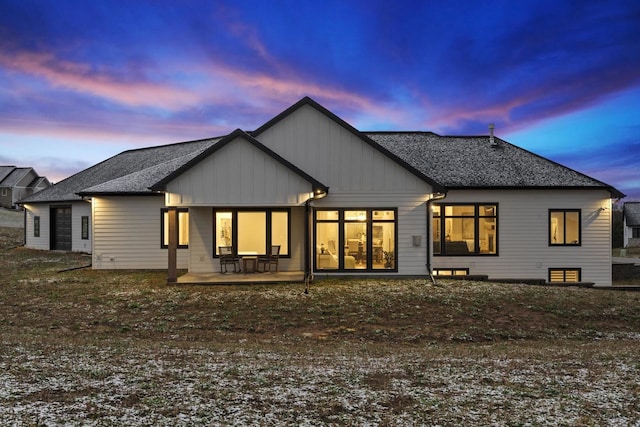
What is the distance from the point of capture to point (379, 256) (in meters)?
16.0

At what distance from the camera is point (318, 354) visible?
300 inches

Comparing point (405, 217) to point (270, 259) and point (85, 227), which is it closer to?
point (270, 259)

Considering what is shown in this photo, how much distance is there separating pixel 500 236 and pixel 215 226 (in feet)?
39.1

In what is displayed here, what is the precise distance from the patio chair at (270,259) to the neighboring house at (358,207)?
15.2 inches

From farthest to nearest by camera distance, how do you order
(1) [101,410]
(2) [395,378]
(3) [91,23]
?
1. (3) [91,23]
2. (2) [395,378]
3. (1) [101,410]

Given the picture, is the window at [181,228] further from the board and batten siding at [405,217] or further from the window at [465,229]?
the window at [465,229]

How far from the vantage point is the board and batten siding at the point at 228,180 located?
14.2m

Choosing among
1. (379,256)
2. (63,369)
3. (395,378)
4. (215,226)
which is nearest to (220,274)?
(215,226)

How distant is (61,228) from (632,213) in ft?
232

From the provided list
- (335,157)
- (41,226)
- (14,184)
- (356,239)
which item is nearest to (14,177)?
(14,184)

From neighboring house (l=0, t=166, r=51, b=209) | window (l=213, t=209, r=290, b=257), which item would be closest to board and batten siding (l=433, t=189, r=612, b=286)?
window (l=213, t=209, r=290, b=257)

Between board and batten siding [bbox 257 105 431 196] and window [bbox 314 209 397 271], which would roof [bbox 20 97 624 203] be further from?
window [bbox 314 209 397 271]

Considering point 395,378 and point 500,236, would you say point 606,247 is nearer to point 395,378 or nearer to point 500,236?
point 500,236

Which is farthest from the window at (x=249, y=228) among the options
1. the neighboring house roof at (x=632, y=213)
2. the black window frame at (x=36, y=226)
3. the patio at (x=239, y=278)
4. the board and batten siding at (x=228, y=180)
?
the neighboring house roof at (x=632, y=213)
